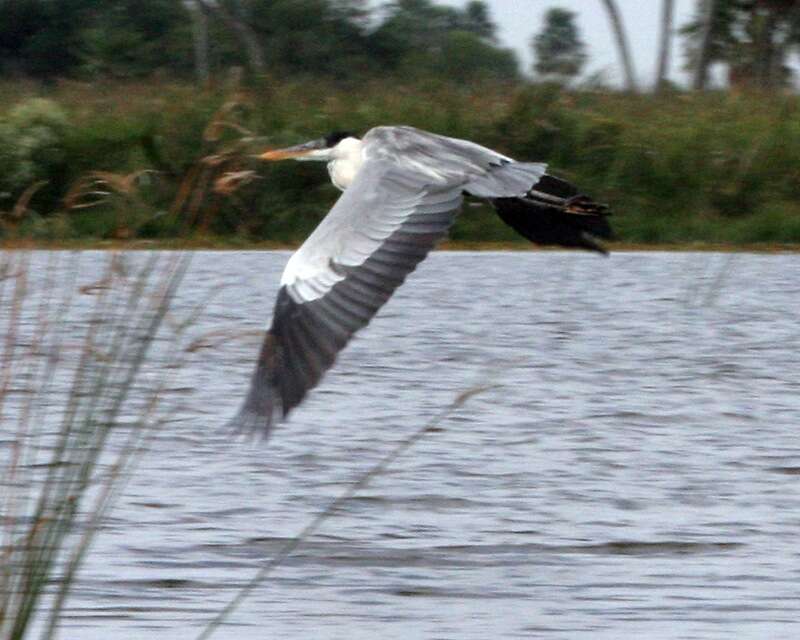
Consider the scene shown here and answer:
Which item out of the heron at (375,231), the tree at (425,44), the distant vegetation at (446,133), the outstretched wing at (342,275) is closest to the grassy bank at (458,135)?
the distant vegetation at (446,133)

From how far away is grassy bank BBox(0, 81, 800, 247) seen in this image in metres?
13.7

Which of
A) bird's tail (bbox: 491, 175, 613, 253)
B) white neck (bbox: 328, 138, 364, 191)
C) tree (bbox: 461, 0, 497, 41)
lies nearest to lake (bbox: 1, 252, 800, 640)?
bird's tail (bbox: 491, 175, 613, 253)

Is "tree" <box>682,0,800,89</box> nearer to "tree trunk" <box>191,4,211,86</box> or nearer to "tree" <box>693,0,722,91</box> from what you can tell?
"tree" <box>693,0,722,91</box>

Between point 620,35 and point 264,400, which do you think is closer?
point 264,400

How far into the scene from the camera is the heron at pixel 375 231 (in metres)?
5.10

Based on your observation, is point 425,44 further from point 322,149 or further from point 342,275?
point 342,275

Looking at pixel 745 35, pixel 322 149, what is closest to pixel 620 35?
pixel 745 35

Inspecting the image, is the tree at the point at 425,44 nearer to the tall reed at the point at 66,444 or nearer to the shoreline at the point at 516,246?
the shoreline at the point at 516,246

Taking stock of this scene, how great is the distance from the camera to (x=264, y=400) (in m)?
5.00

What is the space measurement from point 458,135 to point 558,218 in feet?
Answer: 23.7

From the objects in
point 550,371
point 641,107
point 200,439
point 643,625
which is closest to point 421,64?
point 641,107

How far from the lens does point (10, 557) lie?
12.0 ft

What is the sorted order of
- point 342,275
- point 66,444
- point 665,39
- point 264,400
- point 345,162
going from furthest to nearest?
point 665,39, point 345,162, point 342,275, point 264,400, point 66,444

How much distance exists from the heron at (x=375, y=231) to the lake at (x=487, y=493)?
0.65ft
